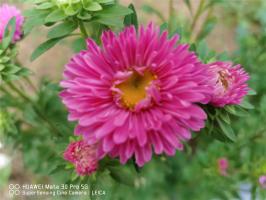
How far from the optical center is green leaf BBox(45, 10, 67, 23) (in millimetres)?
859

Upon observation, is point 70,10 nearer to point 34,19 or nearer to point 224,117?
point 34,19

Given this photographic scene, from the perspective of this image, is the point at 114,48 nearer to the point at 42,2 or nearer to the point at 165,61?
the point at 165,61

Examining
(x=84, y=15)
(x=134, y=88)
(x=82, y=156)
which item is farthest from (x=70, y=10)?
(x=82, y=156)

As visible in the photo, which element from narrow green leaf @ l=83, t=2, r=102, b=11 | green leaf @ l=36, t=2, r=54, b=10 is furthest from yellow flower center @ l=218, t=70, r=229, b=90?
Result: green leaf @ l=36, t=2, r=54, b=10

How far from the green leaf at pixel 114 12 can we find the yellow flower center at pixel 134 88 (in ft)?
0.43

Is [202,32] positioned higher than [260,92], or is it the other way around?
[202,32]

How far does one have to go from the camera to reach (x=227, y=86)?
0.86 m

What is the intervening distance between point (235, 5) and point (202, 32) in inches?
39.6

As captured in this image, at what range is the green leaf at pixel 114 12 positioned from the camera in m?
0.86

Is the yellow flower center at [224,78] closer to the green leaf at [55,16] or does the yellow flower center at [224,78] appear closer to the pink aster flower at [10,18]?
the green leaf at [55,16]

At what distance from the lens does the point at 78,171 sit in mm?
941

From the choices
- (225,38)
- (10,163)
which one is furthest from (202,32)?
(10,163)

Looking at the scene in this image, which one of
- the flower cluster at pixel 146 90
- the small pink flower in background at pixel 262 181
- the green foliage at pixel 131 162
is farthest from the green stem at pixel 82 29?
the small pink flower in background at pixel 262 181

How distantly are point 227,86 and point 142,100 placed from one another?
0.65 feet
